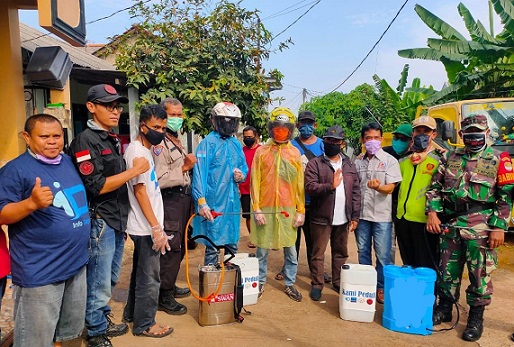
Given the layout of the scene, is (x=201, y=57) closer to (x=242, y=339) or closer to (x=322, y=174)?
(x=322, y=174)

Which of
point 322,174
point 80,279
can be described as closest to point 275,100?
point 322,174

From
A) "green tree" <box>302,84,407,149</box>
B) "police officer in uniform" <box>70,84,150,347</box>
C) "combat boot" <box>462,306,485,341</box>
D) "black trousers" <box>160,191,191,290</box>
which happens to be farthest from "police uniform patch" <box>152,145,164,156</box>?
"green tree" <box>302,84,407,149</box>

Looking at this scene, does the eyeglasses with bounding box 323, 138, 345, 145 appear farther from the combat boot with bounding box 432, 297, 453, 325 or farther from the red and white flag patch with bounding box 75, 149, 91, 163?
the red and white flag patch with bounding box 75, 149, 91, 163

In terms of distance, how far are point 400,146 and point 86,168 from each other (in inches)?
128

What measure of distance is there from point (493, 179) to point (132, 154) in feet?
9.72

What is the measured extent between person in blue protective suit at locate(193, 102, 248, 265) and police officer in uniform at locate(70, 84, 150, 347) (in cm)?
103

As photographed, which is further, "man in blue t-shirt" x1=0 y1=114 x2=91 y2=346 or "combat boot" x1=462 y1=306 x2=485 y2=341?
"combat boot" x1=462 y1=306 x2=485 y2=341

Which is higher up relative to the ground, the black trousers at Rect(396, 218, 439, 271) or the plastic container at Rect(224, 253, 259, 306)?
the black trousers at Rect(396, 218, 439, 271)

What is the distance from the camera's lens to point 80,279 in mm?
2668

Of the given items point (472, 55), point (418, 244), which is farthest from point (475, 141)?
point (472, 55)

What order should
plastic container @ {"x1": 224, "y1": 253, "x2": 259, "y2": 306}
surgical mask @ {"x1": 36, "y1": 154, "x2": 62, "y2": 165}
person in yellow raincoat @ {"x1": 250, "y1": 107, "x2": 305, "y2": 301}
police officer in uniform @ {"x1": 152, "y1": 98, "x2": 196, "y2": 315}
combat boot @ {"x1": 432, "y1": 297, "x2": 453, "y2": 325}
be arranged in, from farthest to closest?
1. person in yellow raincoat @ {"x1": 250, "y1": 107, "x2": 305, "y2": 301}
2. plastic container @ {"x1": 224, "y1": 253, "x2": 259, "y2": 306}
3. combat boot @ {"x1": 432, "y1": 297, "x2": 453, "y2": 325}
4. police officer in uniform @ {"x1": 152, "y1": 98, "x2": 196, "y2": 315}
5. surgical mask @ {"x1": 36, "y1": 154, "x2": 62, "y2": 165}

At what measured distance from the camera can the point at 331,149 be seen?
427cm

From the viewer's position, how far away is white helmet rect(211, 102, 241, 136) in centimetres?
406

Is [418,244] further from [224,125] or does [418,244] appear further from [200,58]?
[200,58]
